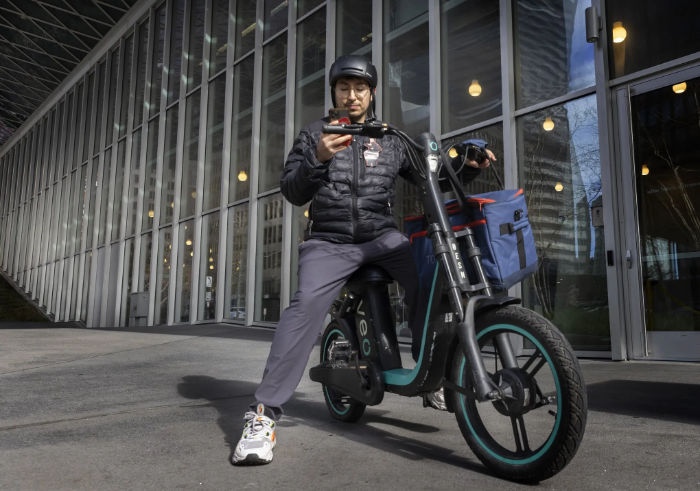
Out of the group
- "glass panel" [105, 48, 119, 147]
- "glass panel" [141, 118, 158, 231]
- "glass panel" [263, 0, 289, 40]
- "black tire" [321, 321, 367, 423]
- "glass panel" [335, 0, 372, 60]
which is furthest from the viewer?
"glass panel" [105, 48, 119, 147]

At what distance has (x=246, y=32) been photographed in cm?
1320

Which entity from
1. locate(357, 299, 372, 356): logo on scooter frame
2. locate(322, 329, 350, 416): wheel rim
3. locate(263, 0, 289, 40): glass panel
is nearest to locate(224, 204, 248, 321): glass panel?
locate(263, 0, 289, 40): glass panel

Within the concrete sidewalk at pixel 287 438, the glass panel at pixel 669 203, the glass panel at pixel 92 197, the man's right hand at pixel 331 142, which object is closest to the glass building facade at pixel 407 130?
the glass panel at pixel 669 203

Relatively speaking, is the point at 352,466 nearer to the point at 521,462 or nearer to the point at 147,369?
the point at 521,462

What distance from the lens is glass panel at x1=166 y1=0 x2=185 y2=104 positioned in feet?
54.3

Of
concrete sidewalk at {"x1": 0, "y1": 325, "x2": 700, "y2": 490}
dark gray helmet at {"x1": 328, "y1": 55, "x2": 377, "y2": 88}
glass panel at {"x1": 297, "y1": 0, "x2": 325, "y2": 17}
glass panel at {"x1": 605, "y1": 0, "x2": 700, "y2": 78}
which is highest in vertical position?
glass panel at {"x1": 297, "y1": 0, "x2": 325, "y2": 17}

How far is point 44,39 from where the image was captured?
23.2 m

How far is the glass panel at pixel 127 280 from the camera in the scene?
17.8 metres

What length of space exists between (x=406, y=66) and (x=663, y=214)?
452 cm

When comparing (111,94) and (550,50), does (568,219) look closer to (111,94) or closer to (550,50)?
(550,50)

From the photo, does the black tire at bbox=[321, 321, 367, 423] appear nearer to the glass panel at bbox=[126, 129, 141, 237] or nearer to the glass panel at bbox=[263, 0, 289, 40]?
the glass panel at bbox=[263, 0, 289, 40]

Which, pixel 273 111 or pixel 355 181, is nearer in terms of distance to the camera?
pixel 355 181

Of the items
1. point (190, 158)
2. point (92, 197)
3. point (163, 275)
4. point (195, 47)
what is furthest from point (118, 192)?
point (195, 47)

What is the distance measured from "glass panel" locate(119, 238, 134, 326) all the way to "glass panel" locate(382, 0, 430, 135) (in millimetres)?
11766
